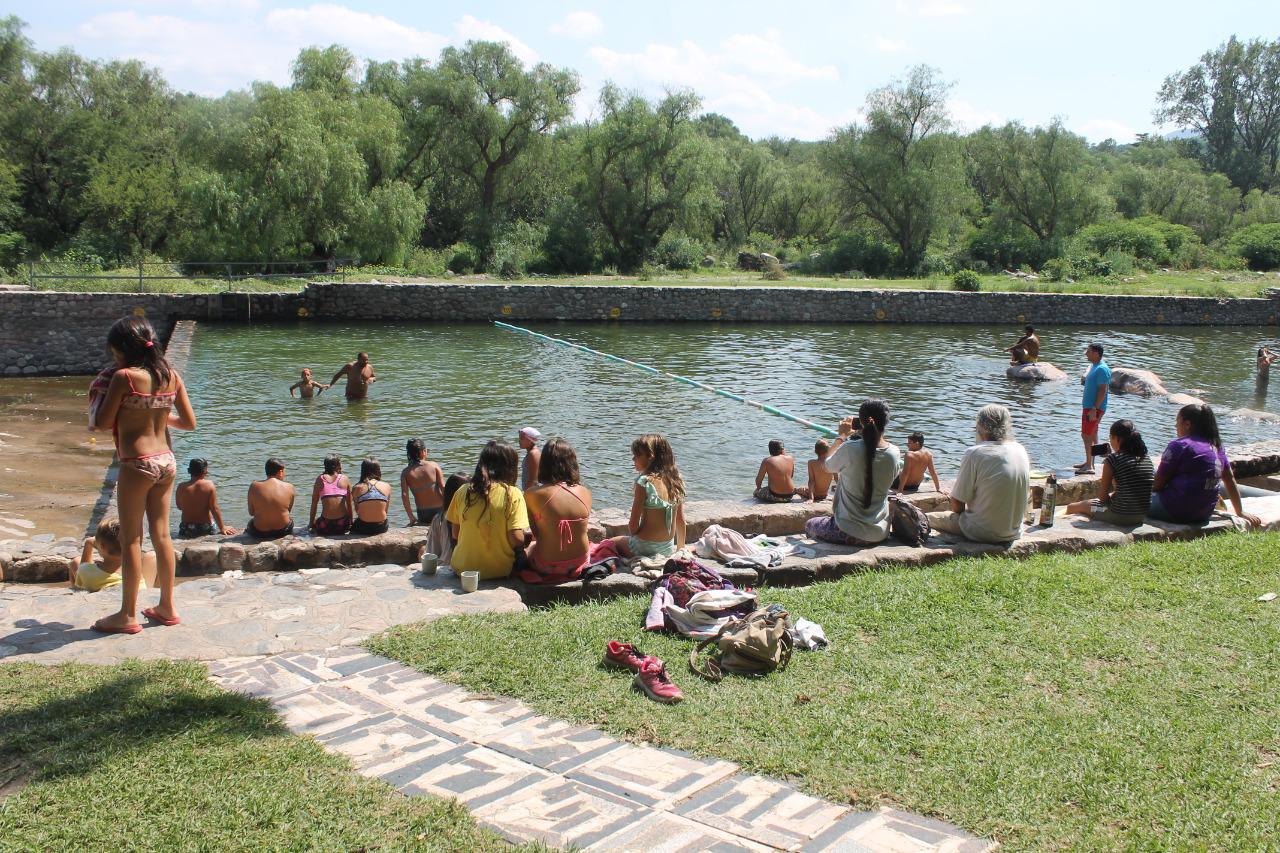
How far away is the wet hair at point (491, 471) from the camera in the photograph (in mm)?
6902

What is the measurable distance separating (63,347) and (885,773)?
1192 inches

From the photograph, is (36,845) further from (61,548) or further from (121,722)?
(61,548)

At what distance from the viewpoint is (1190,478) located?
845 cm

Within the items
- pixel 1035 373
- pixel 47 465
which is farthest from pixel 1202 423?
pixel 1035 373

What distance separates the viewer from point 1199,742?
4457 mm

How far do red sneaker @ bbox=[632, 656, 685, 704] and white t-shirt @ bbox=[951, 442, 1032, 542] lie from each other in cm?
347

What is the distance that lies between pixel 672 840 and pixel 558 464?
3.58 meters

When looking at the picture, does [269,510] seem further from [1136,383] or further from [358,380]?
[1136,383]

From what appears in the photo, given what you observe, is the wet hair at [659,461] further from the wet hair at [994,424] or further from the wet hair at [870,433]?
the wet hair at [994,424]

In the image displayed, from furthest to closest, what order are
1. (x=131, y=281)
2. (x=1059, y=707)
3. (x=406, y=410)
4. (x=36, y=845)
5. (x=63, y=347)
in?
(x=131, y=281) → (x=63, y=347) → (x=406, y=410) → (x=1059, y=707) → (x=36, y=845)

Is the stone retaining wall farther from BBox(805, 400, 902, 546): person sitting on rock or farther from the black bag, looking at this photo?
the black bag

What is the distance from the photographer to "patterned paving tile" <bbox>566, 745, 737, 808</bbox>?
4.04m

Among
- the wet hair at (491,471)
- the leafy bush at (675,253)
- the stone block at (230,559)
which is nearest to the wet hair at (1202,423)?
the wet hair at (491,471)

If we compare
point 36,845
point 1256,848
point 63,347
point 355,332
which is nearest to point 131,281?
point 63,347
